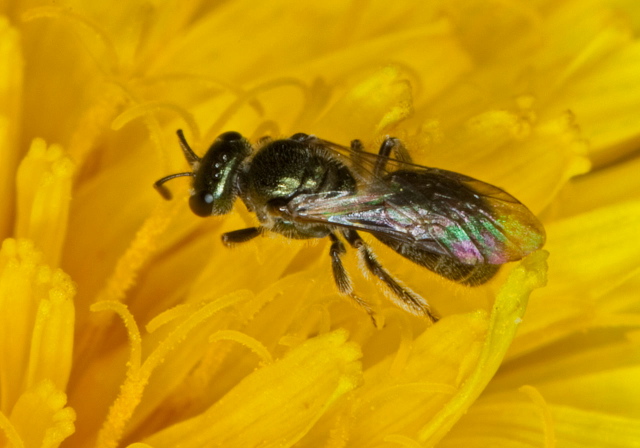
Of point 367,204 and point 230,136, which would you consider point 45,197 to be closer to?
point 230,136

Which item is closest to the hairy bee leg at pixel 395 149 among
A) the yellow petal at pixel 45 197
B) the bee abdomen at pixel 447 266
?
the bee abdomen at pixel 447 266

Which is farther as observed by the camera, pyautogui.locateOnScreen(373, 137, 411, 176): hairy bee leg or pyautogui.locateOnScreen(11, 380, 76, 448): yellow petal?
Answer: pyautogui.locateOnScreen(373, 137, 411, 176): hairy bee leg

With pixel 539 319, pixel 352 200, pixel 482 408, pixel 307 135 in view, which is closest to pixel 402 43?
pixel 307 135

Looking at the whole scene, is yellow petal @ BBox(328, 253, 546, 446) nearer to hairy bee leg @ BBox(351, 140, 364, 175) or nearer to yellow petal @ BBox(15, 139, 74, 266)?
hairy bee leg @ BBox(351, 140, 364, 175)

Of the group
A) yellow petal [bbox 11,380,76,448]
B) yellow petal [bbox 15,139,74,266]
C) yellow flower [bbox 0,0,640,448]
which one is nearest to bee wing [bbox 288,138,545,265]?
yellow flower [bbox 0,0,640,448]

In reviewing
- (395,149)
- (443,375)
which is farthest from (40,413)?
(395,149)

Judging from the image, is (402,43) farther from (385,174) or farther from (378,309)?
(378,309)
